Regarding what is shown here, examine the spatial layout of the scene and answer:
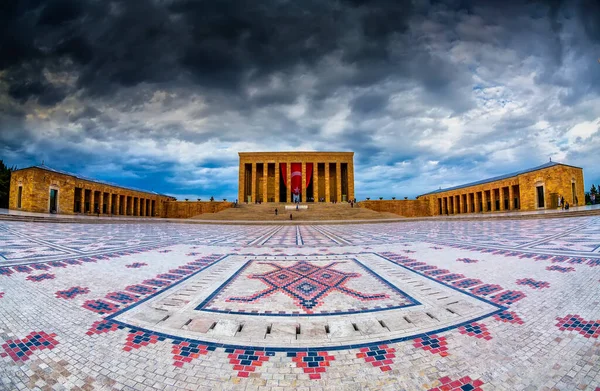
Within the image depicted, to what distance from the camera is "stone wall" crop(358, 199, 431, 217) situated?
36062 mm

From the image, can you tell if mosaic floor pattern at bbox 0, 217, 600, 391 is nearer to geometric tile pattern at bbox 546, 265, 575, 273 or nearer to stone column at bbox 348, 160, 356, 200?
geometric tile pattern at bbox 546, 265, 575, 273

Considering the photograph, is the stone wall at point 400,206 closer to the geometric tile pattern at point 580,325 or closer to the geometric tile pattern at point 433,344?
the geometric tile pattern at point 580,325

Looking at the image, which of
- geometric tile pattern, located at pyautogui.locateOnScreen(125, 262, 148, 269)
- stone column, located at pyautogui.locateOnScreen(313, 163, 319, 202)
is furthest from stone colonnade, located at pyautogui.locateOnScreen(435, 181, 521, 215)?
geometric tile pattern, located at pyautogui.locateOnScreen(125, 262, 148, 269)

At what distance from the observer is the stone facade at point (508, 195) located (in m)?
24.2

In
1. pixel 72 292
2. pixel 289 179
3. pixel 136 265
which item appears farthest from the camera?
pixel 289 179

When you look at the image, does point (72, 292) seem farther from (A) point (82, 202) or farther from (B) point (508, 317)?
(A) point (82, 202)

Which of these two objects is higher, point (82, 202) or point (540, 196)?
point (540, 196)

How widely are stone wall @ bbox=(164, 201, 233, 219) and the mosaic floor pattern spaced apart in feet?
102

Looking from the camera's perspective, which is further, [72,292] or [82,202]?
[82,202]

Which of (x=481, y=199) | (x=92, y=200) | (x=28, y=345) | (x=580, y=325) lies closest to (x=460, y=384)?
(x=580, y=325)

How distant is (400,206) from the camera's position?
3762cm

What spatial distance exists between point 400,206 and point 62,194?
132ft

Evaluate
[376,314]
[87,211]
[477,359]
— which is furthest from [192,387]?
[87,211]

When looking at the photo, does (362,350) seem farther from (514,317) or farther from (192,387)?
(514,317)
